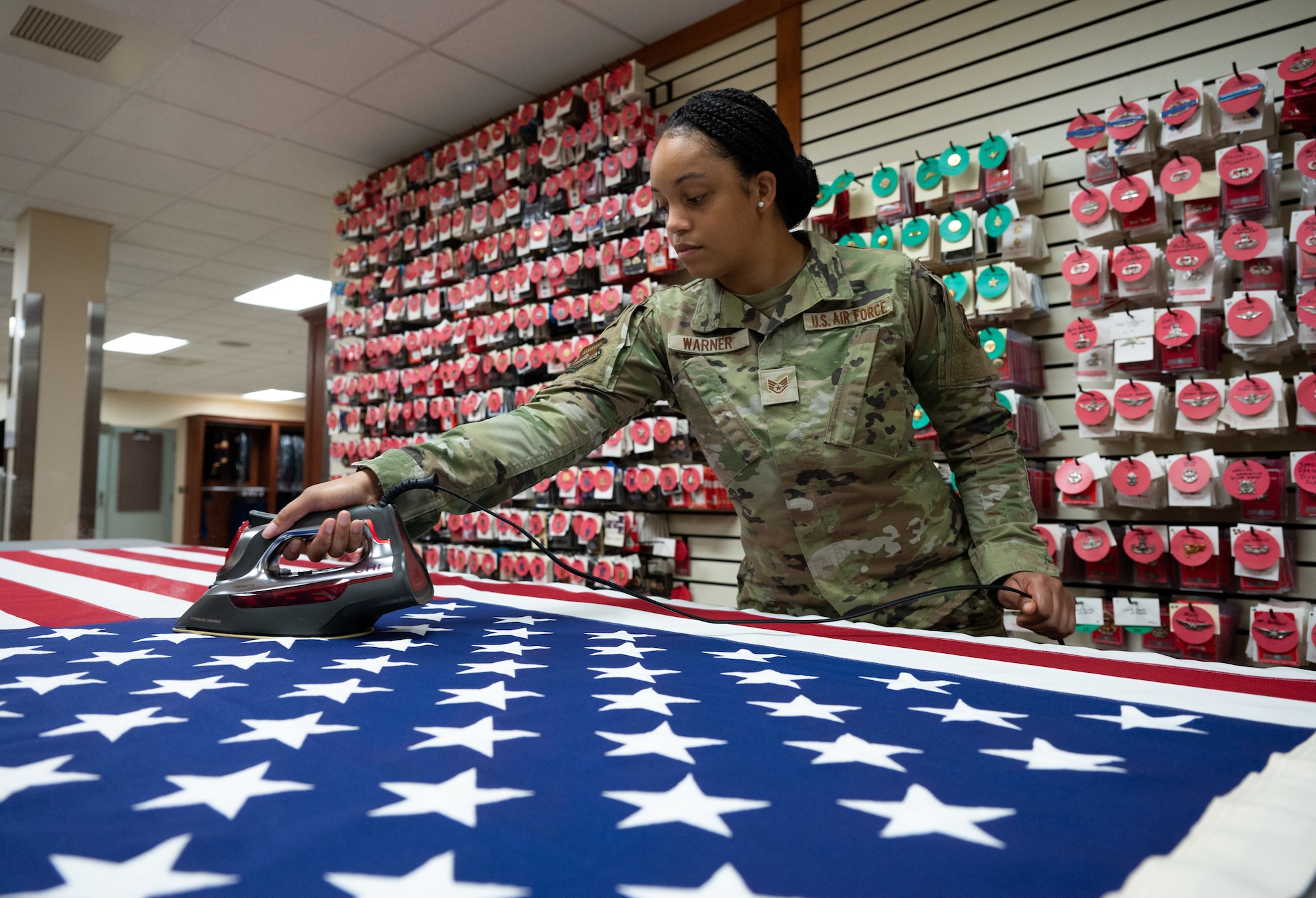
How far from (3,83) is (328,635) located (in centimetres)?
453

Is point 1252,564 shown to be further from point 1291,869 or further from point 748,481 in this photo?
point 1291,869

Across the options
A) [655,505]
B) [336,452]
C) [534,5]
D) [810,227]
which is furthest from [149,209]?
[810,227]

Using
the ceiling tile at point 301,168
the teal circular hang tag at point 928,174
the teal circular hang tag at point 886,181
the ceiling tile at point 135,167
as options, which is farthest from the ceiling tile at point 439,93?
the teal circular hang tag at point 928,174

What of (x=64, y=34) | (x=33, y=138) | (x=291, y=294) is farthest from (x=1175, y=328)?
(x=291, y=294)

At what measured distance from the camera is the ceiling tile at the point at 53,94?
152 inches

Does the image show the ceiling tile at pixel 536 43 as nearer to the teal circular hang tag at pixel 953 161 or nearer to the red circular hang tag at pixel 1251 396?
the teal circular hang tag at pixel 953 161

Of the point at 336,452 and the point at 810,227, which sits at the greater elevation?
the point at 810,227

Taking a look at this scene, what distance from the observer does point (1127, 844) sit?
1.47 feet

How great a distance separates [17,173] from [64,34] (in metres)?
2.02

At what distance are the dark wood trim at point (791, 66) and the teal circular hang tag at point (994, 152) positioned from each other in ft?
2.80

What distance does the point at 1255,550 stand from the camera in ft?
6.88

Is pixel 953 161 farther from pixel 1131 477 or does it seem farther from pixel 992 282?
pixel 1131 477

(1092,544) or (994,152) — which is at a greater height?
(994,152)

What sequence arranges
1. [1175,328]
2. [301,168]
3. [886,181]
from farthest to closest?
[301,168], [886,181], [1175,328]
